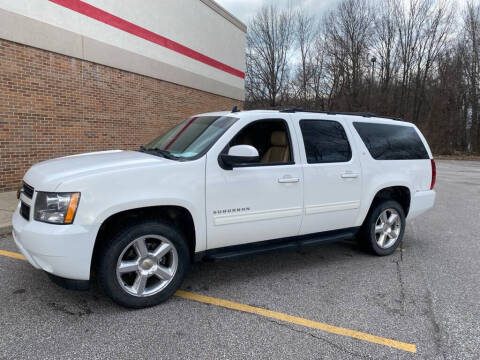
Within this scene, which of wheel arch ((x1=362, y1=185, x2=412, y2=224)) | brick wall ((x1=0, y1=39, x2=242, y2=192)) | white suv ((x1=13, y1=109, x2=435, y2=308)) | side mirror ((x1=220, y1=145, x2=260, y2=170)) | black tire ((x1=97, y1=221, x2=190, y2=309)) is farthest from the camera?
brick wall ((x1=0, y1=39, x2=242, y2=192))

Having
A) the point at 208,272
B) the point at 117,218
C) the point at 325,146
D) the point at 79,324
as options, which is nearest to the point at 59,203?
the point at 117,218

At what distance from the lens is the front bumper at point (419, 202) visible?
4836 millimetres

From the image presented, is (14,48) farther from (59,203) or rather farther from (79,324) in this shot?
(79,324)

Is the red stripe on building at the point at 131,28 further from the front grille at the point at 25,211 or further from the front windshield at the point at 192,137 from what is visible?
the front grille at the point at 25,211

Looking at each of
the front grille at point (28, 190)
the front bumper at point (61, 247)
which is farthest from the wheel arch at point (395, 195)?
the front grille at point (28, 190)

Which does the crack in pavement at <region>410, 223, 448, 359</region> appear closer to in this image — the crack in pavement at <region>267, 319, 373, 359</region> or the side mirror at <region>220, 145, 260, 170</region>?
the crack in pavement at <region>267, 319, 373, 359</region>

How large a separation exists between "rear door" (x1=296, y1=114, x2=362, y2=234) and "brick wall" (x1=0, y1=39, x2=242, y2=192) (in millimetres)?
6885

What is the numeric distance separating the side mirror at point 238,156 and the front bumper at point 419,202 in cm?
283

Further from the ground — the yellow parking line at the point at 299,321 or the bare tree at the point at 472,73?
the bare tree at the point at 472,73

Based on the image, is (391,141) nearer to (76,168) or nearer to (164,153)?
(164,153)

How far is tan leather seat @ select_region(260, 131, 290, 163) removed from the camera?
3.84 meters

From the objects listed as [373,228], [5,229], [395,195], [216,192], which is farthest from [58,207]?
[395,195]

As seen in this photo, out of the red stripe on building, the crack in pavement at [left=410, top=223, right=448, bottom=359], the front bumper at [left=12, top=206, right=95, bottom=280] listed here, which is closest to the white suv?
the front bumper at [left=12, top=206, right=95, bottom=280]

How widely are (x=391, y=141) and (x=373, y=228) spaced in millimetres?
1219
